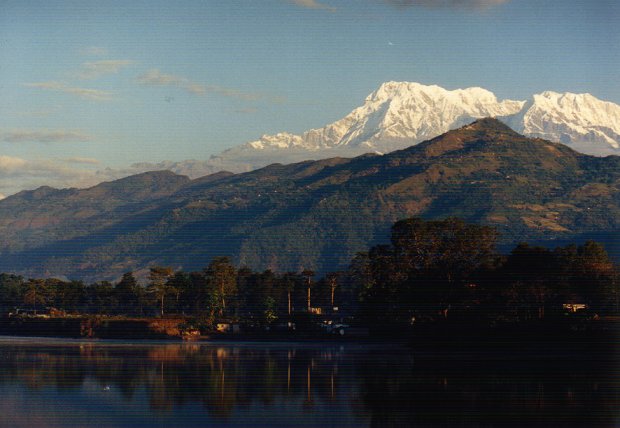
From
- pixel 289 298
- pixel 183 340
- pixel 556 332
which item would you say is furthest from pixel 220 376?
pixel 289 298

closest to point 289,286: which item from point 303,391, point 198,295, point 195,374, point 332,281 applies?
point 332,281

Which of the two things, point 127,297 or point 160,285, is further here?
point 127,297

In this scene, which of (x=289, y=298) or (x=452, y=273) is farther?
(x=289, y=298)

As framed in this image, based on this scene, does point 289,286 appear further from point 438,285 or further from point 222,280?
point 438,285

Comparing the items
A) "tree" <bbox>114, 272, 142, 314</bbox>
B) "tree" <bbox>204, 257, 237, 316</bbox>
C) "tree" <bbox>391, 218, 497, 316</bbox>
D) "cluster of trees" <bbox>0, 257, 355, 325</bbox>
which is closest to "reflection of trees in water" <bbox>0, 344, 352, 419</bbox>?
"tree" <bbox>391, 218, 497, 316</bbox>

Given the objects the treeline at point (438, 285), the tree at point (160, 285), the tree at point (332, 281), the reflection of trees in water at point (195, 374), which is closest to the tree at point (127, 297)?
the treeline at point (438, 285)

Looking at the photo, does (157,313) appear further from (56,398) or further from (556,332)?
(56,398)
